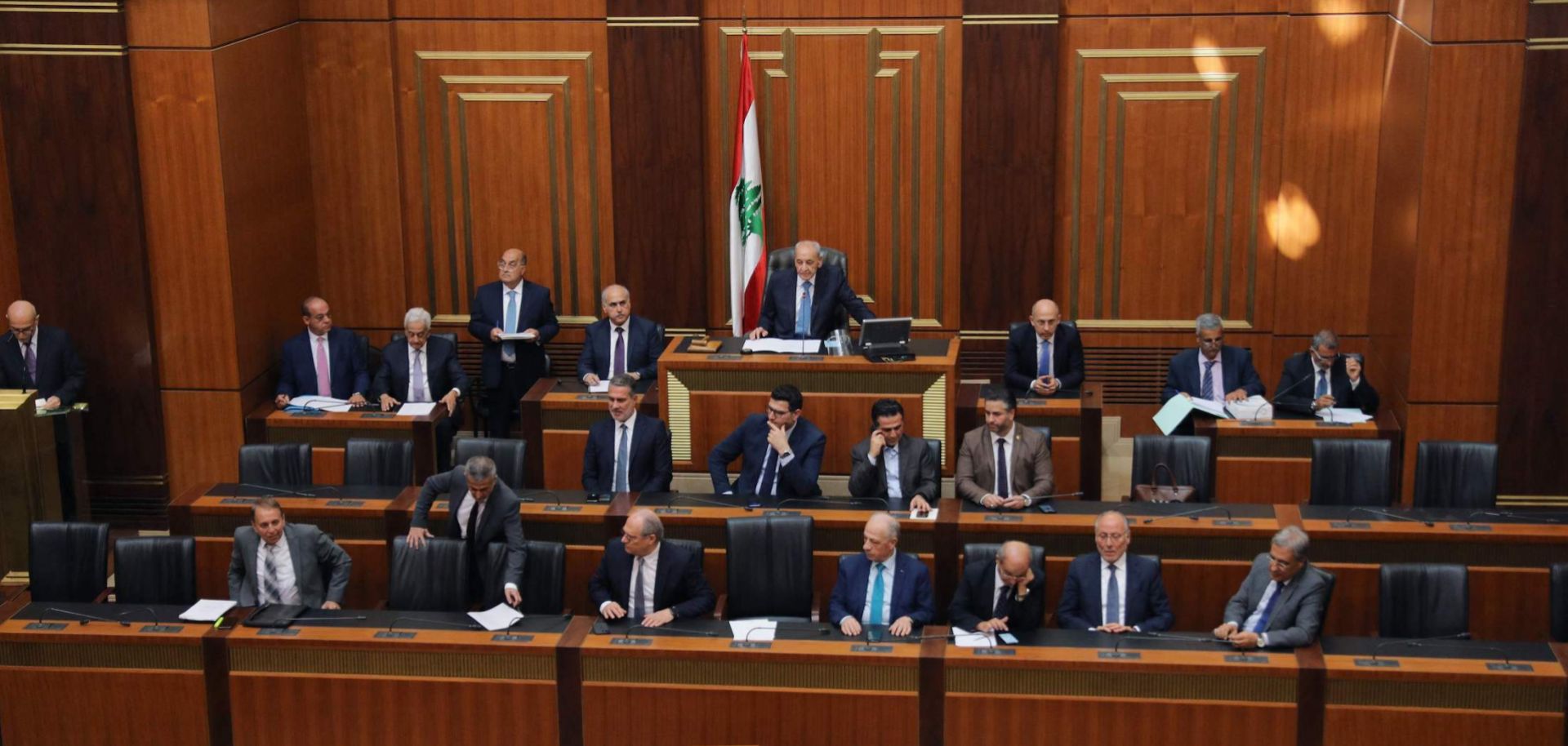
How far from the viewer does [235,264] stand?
1005 centimetres

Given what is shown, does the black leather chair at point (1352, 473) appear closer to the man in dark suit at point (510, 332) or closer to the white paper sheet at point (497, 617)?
the white paper sheet at point (497, 617)

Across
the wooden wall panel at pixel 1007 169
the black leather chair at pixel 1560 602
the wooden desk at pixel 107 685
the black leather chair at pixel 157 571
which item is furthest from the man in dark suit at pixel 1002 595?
the wooden wall panel at pixel 1007 169

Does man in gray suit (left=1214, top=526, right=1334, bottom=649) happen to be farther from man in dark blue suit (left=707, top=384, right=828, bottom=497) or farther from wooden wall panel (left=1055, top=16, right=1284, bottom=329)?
wooden wall panel (left=1055, top=16, right=1284, bottom=329)

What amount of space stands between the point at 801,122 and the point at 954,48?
0.99 m

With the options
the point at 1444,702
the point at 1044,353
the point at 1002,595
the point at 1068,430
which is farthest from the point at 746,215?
the point at 1444,702

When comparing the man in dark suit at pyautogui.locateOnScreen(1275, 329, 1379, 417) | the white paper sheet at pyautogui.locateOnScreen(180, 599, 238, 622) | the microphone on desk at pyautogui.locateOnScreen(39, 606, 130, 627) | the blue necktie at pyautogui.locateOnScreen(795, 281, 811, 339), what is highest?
the blue necktie at pyautogui.locateOnScreen(795, 281, 811, 339)

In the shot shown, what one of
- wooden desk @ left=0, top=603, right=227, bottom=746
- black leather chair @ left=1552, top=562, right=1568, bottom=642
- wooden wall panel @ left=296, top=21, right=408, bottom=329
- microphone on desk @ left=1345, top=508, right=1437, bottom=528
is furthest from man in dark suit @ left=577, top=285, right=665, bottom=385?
black leather chair @ left=1552, top=562, right=1568, bottom=642

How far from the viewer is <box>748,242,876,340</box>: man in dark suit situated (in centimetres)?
984

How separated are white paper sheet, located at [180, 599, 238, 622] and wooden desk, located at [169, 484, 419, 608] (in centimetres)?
89

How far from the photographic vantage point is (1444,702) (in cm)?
671

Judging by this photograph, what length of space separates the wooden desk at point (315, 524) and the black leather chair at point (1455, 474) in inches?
182

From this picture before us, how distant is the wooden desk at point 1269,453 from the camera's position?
9234 millimetres

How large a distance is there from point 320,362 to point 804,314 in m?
2.69

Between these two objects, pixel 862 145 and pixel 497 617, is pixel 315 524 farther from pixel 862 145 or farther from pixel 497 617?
pixel 862 145
